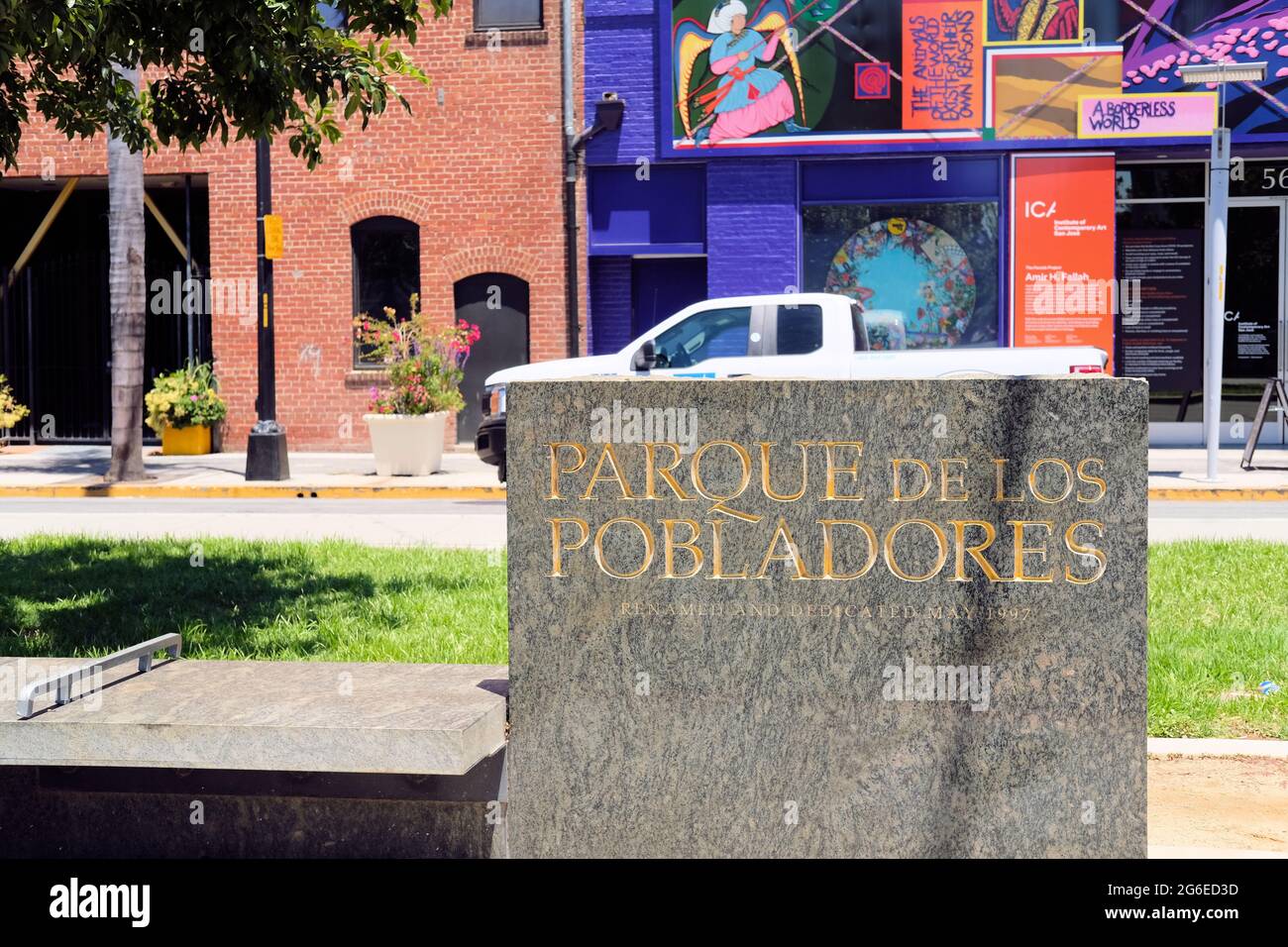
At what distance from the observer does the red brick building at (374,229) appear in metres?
21.2

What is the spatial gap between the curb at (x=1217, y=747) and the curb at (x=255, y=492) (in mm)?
11970

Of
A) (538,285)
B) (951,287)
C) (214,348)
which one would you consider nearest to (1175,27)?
(951,287)

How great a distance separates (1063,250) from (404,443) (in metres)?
8.97

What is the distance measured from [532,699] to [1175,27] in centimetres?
1809

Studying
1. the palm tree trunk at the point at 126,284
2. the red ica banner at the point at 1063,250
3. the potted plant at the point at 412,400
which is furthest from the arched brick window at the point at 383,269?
the red ica banner at the point at 1063,250

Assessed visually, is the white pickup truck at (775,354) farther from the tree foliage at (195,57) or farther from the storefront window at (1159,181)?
the tree foliage at (195,57)

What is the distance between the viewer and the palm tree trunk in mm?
18062

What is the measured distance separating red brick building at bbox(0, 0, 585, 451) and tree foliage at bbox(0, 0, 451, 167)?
12.0m

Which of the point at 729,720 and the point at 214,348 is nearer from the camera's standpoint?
the point at 729,720

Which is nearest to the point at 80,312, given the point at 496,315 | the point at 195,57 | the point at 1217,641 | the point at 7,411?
the point at 7,411

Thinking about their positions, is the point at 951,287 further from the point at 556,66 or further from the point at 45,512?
the point at 45,512

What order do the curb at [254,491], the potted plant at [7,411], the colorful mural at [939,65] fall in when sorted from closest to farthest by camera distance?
the curb at [254,491] → the colorful mural at [939,65] → the potted plant at [7,411]

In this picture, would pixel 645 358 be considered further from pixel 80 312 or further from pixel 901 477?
pixel 80 312

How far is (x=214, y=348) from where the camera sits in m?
22.1
